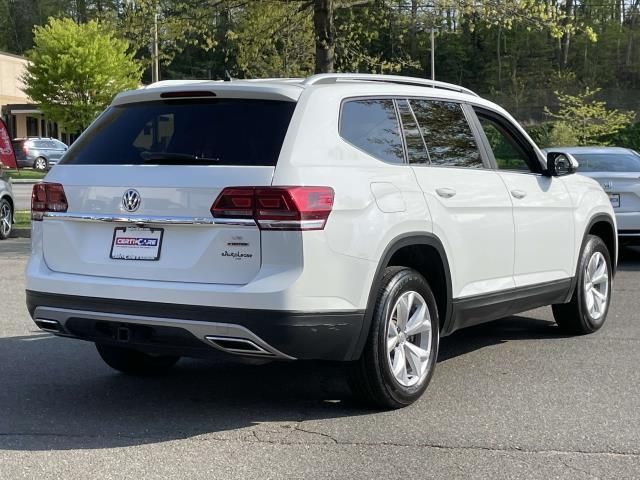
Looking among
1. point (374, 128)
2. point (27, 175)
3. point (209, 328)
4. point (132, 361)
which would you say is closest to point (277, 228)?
point (209, 328)

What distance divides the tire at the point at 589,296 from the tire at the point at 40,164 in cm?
3682

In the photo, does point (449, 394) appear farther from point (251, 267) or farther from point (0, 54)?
point (0, 54)

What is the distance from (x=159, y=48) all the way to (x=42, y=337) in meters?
10.5

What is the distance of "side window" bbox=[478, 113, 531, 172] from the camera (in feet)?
20.6

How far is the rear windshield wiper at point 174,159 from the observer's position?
4699mm

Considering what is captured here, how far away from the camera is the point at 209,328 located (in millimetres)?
4449

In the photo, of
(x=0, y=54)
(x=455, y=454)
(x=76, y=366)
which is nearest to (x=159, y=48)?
(x=76, y=366)

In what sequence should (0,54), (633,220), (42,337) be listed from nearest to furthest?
(42,337)
(633,220)
(0,54)

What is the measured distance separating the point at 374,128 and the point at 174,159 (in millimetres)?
1216

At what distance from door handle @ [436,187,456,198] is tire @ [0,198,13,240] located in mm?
11268

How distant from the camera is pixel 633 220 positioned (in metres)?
11.3

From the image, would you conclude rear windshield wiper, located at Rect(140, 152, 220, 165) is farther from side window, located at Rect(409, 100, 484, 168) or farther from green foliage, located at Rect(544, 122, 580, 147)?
green foliage, located at Rect(544, 122, 580, 147)

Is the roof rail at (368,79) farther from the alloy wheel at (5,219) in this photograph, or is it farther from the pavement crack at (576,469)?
the alloy wheel at (5,219)

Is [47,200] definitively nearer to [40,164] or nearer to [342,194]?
[342,194]
